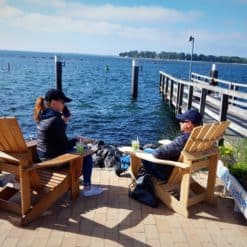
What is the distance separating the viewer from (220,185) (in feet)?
16.7

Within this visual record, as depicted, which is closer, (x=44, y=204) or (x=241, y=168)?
(x=44, y=204)

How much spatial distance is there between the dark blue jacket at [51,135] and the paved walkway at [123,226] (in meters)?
0.67

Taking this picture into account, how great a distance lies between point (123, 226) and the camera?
384 centimetres

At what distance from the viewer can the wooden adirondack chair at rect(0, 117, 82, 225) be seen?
3639 mm

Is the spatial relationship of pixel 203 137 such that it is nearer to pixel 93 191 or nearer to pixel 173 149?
pixel 173 149

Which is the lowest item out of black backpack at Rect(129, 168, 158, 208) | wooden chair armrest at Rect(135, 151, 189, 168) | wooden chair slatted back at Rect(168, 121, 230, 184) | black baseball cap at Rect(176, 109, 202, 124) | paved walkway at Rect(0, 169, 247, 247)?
paved walkway at Rect(0, 169, 247, 247)

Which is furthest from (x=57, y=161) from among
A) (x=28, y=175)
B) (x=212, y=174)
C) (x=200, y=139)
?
(x=212, y=174)

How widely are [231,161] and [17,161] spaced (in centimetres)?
315

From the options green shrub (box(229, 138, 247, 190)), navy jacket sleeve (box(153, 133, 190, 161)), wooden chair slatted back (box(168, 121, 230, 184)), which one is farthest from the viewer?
green shrub (box(229, 138, 247, 190))

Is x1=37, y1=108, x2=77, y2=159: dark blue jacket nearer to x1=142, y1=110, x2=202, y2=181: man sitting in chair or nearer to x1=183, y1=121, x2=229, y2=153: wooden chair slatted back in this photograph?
x1=142, y1=110, x2=202, y2=181: man sitting in chair

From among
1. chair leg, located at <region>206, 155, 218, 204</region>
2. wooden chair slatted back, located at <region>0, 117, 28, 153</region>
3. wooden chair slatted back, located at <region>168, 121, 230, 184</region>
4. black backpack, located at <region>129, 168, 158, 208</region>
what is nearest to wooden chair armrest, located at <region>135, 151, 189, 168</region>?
wooden chair slatted back, located at <region>168, 121, 230, 184</region>

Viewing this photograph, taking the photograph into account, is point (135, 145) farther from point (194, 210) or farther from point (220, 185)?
point (220, 185)

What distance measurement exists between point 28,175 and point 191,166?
1.87m

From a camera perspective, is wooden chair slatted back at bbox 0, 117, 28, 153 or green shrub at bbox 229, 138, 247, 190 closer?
wooden chair slatted back at bbox 0, 117, 28, 153
